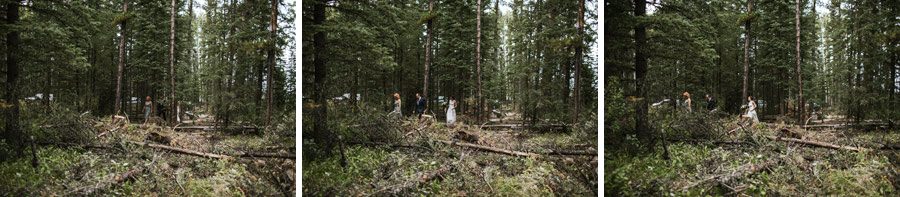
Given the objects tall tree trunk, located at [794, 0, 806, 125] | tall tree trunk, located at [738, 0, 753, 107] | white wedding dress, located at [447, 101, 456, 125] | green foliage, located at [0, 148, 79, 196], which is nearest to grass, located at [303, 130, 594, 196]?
white wedding dress, located at [447, 101, 456, 125]

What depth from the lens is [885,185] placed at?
423 centimetres

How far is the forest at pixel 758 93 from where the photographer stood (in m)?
4.27

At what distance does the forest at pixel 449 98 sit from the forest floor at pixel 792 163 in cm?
76

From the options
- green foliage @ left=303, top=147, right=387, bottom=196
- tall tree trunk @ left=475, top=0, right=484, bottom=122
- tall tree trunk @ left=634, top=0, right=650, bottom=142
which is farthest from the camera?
green foliage @ left=303, top=147, right=387, bottom=196

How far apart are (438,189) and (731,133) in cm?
197

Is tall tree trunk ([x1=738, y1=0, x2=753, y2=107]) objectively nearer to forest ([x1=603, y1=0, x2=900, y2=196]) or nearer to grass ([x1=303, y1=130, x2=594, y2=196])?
forest ([x1=603, y1=0, x2=900, y2=196])

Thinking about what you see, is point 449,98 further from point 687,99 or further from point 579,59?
point 687,99

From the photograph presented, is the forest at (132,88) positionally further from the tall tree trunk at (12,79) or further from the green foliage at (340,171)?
the green foliage at (340,171)

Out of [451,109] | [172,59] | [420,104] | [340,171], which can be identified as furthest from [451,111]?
[172,59]

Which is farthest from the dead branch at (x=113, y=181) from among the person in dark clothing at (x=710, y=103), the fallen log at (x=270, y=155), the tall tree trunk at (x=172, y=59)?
the person in dark clothing at (x=710, y=103)

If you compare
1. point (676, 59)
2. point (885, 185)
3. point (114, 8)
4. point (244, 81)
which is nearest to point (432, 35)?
point (244, 81)

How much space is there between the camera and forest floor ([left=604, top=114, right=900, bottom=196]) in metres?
4.27

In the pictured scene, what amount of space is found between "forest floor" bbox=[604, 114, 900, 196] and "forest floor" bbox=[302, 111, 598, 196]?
24.0 inches

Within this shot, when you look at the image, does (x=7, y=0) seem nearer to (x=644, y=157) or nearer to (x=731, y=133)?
(x=644, y=157)
